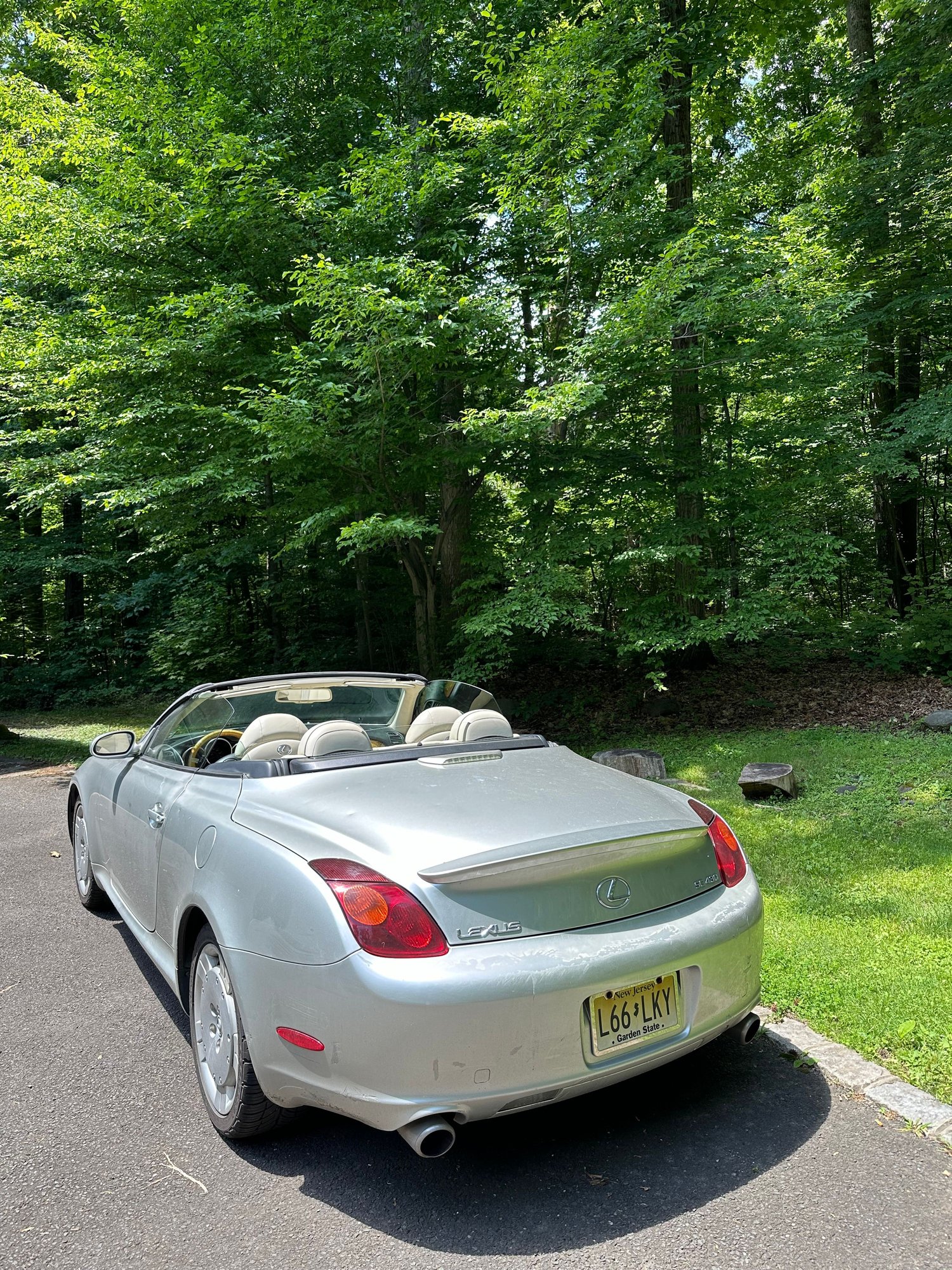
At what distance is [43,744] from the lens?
522 inches

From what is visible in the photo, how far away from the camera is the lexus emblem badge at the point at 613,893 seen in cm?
237

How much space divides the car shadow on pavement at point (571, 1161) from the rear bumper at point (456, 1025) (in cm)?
28

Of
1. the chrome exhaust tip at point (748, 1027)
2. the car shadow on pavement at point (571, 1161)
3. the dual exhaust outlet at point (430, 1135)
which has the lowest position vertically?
the car shadow on pavement at point (571, 1161)

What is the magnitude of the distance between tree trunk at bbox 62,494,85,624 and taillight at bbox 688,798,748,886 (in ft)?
59.0

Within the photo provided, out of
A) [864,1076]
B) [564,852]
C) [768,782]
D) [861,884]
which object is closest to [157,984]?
[564,852]

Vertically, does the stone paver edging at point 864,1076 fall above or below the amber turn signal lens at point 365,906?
below

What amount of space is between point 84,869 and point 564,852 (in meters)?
3.73

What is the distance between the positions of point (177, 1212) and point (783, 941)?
2804mm

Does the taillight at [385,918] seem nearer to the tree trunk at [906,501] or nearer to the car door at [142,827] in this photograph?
the car door at [142,827]

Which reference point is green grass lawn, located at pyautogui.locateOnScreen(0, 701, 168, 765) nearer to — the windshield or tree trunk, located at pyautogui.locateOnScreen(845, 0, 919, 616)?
the windshield

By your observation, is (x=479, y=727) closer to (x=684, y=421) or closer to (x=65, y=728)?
(x=684, y=421)

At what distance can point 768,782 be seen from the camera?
6969mm

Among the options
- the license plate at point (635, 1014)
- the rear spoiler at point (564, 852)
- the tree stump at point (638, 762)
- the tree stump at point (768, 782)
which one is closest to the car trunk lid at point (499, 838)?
the rear spoiler at point (564, 852)

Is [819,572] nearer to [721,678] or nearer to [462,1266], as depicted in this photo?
[721,678]
